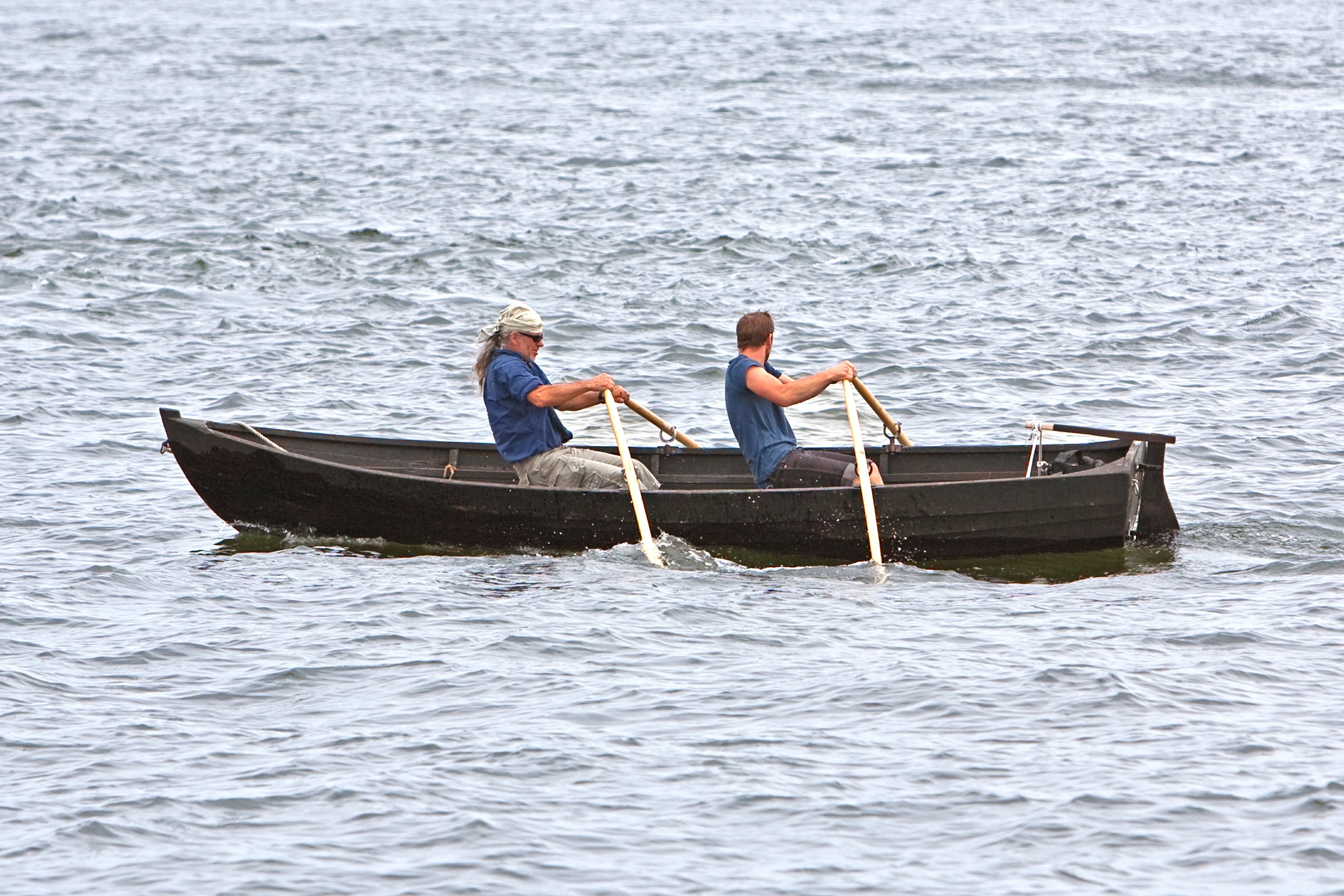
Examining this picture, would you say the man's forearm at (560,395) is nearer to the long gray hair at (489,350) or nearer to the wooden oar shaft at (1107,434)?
the long gray hair at (489,350)

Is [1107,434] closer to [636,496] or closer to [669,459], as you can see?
[669,459]

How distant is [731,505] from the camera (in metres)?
10.7

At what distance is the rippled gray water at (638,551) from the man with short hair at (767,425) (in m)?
0.72

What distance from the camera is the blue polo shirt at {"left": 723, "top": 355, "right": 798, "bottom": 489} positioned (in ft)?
35.9

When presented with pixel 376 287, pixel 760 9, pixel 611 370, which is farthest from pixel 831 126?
pixel 760 9

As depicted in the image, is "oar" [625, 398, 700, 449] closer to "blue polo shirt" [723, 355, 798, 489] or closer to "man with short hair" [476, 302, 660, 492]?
"man with short hair" [476, 302, 660, 492]

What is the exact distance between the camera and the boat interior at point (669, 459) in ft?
38.4

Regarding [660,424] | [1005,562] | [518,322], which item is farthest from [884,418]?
[518,322]

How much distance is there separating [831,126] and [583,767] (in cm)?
2549

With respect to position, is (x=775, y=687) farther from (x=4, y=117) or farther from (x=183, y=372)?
(x=4, y=117)

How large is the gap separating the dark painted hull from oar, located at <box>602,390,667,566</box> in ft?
0.43

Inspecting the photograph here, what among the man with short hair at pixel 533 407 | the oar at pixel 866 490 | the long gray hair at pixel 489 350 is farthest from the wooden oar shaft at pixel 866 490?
the long gray hair at pixel 489 350

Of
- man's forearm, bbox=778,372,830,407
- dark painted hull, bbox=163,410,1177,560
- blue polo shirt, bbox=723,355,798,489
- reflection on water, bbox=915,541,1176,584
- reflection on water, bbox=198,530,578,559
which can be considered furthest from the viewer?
reflection on water, bbox=198,530,578,559

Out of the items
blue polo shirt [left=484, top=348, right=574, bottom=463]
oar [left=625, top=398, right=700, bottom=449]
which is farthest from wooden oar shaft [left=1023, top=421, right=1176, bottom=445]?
blue polo shirt [left=484, top=348, right=574, bottom=463]
